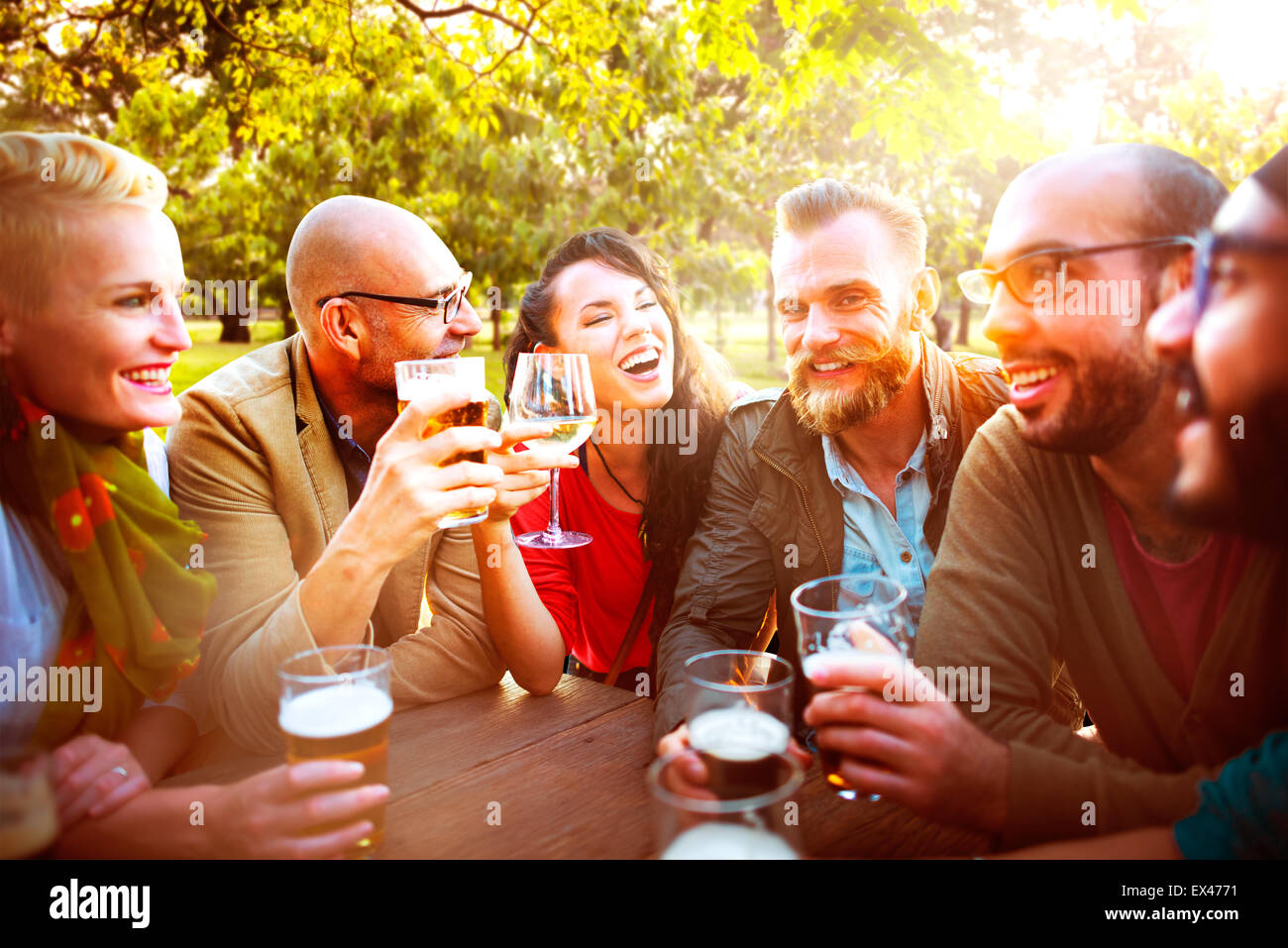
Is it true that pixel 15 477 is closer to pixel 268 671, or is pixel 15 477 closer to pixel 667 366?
pixel 268 671

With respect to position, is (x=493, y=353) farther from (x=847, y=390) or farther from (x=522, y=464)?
(x=522, y=464)

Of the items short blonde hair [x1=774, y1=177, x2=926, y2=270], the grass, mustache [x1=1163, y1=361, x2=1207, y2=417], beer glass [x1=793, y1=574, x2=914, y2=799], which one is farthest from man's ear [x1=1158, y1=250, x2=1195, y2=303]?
short blonde hair [x1=774, y1=177, x2=926, y2=270]

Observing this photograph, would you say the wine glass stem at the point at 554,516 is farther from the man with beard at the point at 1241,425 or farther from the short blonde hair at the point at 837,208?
the man with beard at the point at 1241,425

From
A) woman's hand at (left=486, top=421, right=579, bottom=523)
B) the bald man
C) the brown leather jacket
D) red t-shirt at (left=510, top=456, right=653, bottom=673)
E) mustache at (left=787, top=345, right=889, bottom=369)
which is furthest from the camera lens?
red t-shirt at (left=510, top=456, right=653, bottom=673)

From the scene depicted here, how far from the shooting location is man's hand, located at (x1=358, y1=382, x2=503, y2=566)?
1.62 m

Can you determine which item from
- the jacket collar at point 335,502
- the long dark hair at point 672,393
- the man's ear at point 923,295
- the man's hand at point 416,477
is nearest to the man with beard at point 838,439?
the man's ear at point 923,295

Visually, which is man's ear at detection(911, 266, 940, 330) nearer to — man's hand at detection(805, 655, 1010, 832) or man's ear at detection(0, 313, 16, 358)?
man's hand at detection(805, 655, 1010, 832)

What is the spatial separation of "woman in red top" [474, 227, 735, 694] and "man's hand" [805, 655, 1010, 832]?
4.70 ft

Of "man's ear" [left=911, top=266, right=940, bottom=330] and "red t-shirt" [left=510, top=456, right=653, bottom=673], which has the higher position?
"man's ear" [left=911, top=266, right=940, bottom=330]

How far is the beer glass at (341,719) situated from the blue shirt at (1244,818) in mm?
1236

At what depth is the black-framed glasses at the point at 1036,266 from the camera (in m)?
1.42
